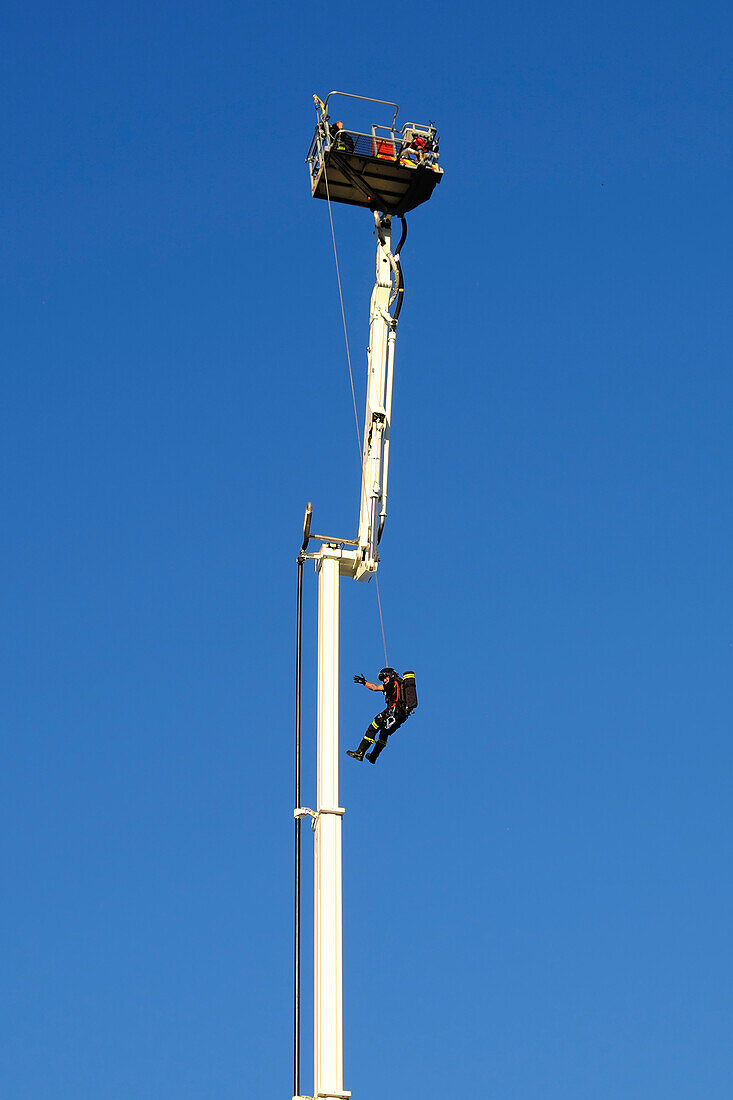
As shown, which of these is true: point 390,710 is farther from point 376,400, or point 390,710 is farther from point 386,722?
point 376,400

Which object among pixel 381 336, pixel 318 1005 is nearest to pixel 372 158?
pixel 381 336

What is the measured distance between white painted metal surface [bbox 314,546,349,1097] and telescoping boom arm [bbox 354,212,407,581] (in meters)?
0.54

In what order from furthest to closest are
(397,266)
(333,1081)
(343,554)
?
(397,266)
(343,554)
(333,1081)

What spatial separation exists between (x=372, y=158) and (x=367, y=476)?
482 centimetres

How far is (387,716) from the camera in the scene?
23109 mm

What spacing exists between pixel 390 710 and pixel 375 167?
8.12 m


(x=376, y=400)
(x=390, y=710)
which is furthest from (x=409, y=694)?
(x=376, y=400)

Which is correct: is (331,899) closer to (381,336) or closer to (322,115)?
(381,336)

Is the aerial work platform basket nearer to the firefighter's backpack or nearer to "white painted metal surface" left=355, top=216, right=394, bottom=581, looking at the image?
"white painted metal surface" left=355, top=216, right=394, bottom=581

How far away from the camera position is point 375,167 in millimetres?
24875

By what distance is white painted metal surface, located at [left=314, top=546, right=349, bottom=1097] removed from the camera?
67.4 feet

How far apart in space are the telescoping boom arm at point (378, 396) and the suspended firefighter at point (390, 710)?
1580mm

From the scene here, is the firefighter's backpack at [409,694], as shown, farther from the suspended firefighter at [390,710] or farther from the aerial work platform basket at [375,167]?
the aerial work platform basket at [375,167]

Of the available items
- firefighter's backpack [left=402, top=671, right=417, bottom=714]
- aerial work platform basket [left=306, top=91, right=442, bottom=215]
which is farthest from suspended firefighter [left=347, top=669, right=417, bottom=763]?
aerial work platform basket [left=306, top=91, right=442, bottom=215]
